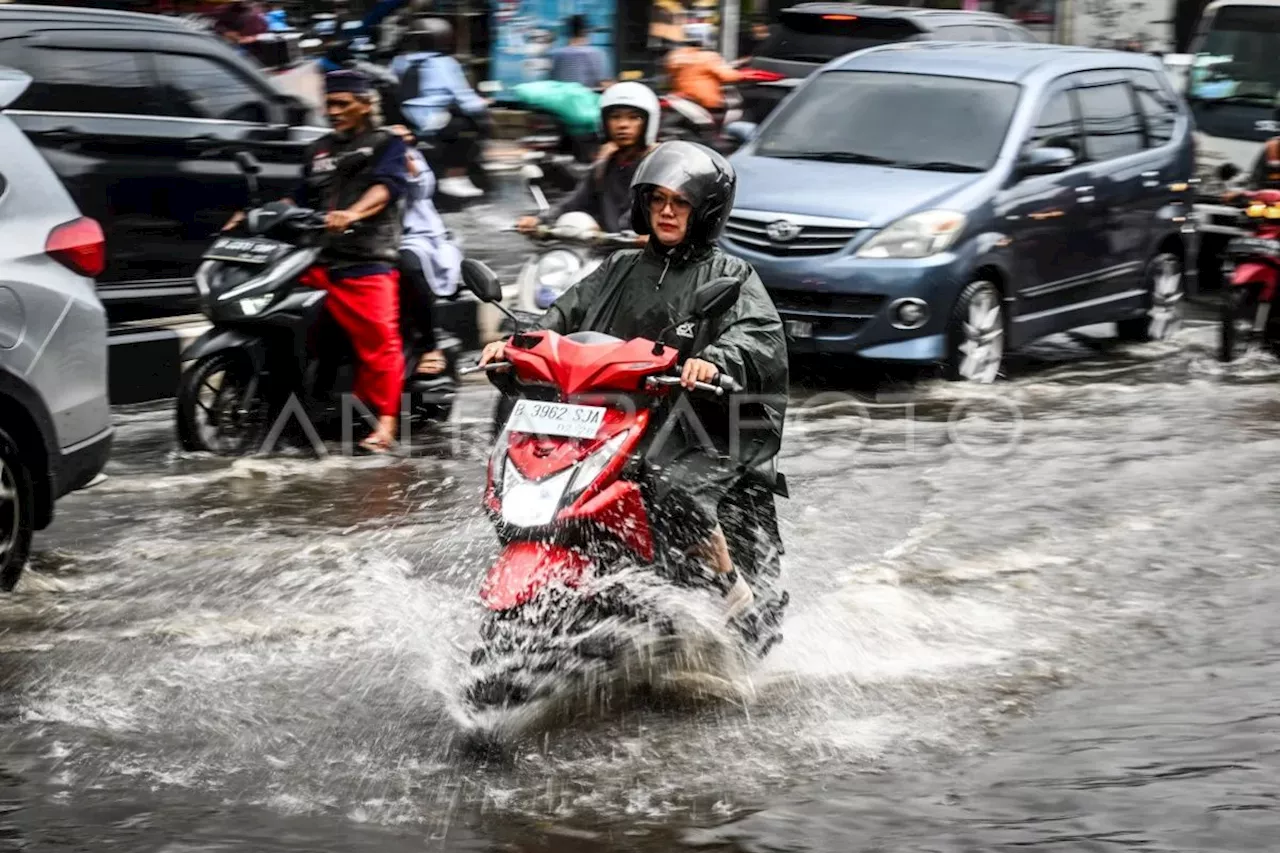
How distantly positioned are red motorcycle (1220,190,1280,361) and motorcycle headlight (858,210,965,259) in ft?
7.80

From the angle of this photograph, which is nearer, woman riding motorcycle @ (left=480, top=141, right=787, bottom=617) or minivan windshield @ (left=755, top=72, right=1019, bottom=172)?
woman riding motorcycle @ (left=480, top=141, right=787, bottom=617)

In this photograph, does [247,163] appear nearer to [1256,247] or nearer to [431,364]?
[431,364]

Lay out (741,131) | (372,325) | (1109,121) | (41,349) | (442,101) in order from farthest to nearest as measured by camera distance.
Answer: (442,101), (741,131), (1109,121), (372,325), (41,349)

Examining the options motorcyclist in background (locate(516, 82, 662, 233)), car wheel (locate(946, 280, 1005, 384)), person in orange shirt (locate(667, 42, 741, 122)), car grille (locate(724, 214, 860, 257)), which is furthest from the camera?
person in orange shirt (locate(667, 42, 741, 122))

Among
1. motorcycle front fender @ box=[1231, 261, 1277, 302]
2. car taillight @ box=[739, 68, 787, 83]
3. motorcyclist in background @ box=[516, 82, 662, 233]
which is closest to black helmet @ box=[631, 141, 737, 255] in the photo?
motorcyclist in background @ box=[516, 82, 662, 233]

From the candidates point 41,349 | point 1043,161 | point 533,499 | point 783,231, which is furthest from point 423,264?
point 533,499

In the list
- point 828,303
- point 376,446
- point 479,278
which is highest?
point 479,278

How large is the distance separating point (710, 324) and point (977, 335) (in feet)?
19.3

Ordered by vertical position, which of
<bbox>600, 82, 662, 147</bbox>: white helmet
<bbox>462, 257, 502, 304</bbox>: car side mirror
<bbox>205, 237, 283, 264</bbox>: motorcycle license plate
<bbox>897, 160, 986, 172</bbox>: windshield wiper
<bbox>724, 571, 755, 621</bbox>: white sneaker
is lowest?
<bbox>724, 571, 755, 621</bbox>: white sneaker

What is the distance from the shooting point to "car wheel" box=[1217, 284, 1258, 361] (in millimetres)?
12023

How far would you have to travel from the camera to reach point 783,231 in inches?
425

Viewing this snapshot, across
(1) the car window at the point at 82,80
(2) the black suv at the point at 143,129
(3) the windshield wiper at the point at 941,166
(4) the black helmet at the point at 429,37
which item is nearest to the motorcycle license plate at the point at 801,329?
(3) the windshield wiper at the point at 941,166

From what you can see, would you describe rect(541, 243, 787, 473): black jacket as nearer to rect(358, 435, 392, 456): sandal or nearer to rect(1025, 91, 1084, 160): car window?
rect(358, 435, 392, 456): sandal

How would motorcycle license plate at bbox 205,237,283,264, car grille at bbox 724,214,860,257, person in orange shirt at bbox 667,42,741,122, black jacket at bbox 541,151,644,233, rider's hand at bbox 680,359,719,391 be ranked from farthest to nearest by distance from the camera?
person in orange shirt at bbox 667,42,741,122, car grille at bbox 724,214,860,257, black jacket at bbox 541,151,644,233, motorcycle license plate at bbox 205,237,283,264, rider's hand at bbox 680,359,719,391
